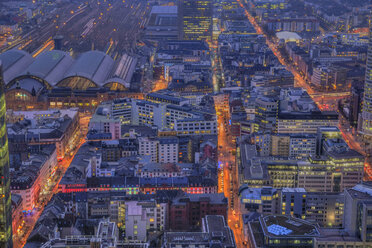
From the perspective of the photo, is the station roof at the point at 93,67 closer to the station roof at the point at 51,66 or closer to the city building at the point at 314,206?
the station roof at the point at 51,66

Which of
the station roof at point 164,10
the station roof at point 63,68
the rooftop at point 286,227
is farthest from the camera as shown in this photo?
the station roof at point 164,10

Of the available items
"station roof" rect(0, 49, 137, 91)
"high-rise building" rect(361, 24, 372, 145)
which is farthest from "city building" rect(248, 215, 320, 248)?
"station roof" rect(0, 49, 137, 91)

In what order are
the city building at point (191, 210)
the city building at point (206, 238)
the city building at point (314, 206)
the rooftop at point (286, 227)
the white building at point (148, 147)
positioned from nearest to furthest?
the rooftop at point (286, 227), the city building at point (206, 238), the city building at point (191, 210), the city building at point (314, 206), the white building at point (148, 147)

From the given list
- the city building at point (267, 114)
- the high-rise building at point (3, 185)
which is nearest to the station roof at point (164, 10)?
the city building at point (267, 114)

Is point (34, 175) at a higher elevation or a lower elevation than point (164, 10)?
lower

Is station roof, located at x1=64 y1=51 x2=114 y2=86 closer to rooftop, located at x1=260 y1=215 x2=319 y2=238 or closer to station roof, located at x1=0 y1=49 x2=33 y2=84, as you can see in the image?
station roof, located at x1=0 y1=49 x2=33 y2=84

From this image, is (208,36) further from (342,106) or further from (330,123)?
(330,123)

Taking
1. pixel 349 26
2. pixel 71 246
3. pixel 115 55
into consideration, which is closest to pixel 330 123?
pixel 71 246

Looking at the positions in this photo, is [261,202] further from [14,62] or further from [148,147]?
[14,62]

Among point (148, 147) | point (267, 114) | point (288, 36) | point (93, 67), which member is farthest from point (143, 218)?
point (288, 36)

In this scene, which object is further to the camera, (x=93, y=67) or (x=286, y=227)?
(x=93, y=67)
